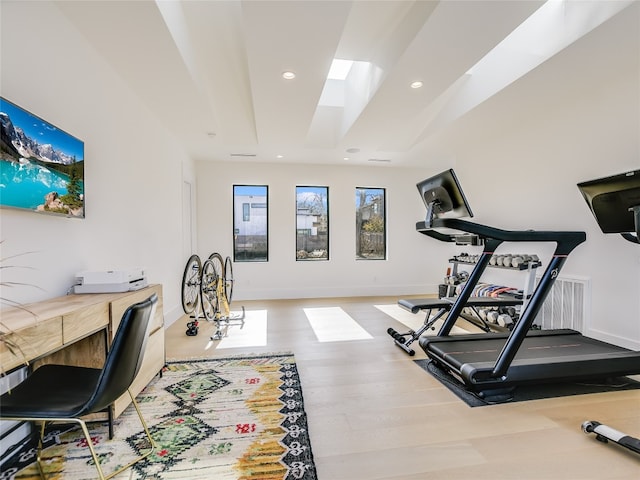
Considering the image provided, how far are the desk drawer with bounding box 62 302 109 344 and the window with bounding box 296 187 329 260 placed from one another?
4.99 m

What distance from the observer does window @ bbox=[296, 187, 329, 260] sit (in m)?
6.93

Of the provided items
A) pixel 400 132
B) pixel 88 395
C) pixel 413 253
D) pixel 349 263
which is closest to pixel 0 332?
pixel 88 395

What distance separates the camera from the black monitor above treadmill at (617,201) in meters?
2.05

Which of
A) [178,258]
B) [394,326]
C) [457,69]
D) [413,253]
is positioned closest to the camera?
[457,69]

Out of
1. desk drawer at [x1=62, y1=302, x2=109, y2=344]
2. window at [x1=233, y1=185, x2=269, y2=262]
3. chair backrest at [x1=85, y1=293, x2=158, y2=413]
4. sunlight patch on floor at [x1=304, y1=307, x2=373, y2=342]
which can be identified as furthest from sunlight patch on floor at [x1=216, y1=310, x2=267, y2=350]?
chair backrest at [x1=85, y1=293, x2=158, y2=413]

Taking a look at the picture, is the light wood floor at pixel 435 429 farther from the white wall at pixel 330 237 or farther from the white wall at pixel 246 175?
the white wall at pixel 330 237

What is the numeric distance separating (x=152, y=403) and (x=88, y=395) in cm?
94

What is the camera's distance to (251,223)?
22.3ft

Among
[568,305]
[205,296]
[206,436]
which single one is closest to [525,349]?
[568,305]

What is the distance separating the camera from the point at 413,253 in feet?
24.0

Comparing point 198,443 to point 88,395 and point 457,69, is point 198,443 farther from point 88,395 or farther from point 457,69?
point 457,69

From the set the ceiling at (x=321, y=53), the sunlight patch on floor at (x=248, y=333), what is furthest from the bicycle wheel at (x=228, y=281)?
the ceiling at (x=321, y=53)

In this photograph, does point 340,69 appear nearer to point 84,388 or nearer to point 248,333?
point 248,333

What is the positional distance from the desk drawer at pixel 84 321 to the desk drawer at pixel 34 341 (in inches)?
2.0
